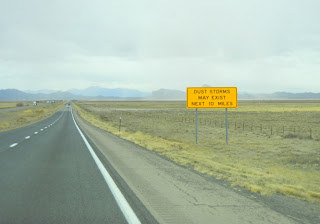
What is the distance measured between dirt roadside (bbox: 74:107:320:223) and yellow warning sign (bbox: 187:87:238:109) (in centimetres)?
1316

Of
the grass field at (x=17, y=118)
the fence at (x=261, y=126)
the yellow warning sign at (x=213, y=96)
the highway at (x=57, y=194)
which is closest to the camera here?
the highway at (x=57, y=194)

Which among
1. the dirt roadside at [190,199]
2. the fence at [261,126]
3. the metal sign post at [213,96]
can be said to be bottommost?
the fence at [261,126]

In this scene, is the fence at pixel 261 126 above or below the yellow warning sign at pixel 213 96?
below

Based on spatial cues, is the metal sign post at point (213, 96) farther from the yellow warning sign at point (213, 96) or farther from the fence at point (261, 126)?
the fence at point (261, 126)

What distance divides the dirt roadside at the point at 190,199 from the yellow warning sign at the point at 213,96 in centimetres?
1316

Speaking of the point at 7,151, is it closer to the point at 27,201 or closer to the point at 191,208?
the point at 27,201

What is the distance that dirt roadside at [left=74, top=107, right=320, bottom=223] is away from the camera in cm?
536

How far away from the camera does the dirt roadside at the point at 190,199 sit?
5.36m

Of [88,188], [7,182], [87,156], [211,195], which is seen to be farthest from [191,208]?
[87,156]

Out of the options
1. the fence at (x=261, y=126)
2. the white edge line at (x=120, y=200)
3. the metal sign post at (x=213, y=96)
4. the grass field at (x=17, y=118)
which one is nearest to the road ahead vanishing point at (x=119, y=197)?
the white edge line at (x=120, y=200)

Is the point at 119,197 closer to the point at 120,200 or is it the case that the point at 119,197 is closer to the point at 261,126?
the point at 120,200

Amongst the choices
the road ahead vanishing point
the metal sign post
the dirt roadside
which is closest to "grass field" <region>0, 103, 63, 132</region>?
the metal sign post

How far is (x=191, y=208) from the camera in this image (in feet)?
19.4

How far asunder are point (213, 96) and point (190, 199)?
684 inches
